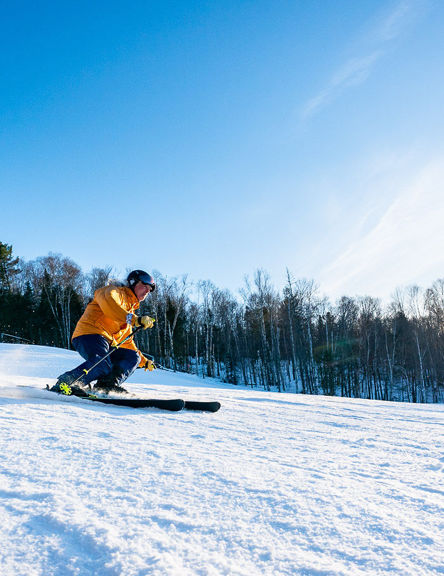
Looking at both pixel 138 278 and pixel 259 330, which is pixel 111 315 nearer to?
pixel 138 278

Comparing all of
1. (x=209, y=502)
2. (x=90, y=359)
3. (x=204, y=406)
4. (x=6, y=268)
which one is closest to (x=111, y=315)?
(x=90, y=359)

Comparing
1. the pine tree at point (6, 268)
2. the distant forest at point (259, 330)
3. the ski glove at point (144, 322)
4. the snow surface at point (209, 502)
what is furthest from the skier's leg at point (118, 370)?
the pine tree at point (6, 268)

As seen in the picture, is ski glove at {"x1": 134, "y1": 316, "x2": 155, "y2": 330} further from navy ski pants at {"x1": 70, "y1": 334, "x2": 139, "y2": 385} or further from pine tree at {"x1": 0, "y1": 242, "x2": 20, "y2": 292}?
pine tree at {"x1": 0, "y1": 242, "x2": 20, "y2": 292}

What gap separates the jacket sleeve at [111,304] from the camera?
11.7ft

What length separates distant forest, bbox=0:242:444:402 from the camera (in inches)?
1302

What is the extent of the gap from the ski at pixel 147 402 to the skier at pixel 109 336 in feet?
0.22

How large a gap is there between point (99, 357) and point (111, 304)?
1.88ft

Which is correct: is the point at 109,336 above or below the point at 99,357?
above

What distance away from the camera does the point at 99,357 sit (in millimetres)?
3635

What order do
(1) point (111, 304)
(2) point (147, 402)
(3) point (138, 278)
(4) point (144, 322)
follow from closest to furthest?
1. (2) point (147, 402)
2. (1) point (111, 304)
3. (4) point (144, 322)
4. (3) point (138, 278)

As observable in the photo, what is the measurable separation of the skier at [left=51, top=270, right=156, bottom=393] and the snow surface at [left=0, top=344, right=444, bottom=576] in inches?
43.1

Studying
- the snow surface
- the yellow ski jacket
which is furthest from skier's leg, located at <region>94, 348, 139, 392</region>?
the snow surface

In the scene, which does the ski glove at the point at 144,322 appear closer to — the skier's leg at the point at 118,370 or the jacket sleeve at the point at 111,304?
the jacket sleeve at the point at 111,304

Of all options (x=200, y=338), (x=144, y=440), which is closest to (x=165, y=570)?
(x=144, y=440)
